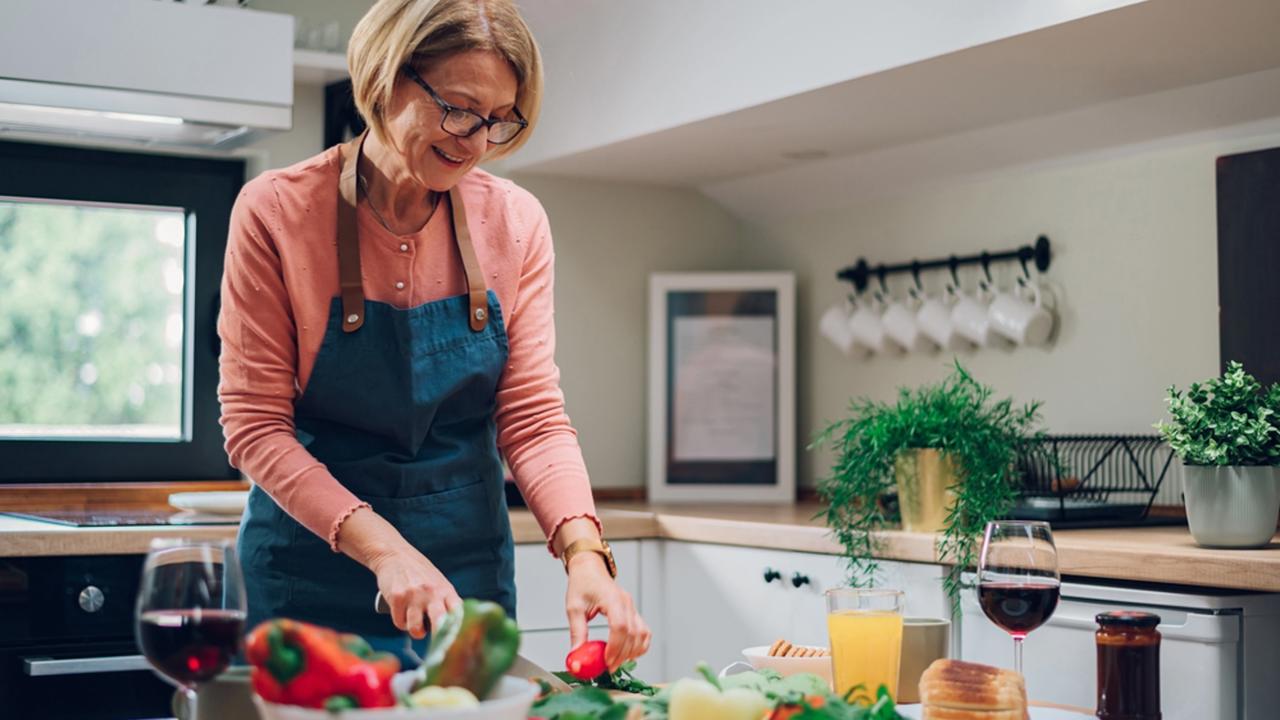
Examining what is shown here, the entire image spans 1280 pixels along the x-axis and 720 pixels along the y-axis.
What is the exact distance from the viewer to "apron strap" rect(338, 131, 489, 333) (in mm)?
1592

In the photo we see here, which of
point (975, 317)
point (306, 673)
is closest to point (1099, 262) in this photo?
point (975, 317)

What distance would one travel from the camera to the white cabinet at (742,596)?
263cm

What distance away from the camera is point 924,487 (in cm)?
262

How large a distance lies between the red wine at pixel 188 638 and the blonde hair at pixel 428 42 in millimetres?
→ 698

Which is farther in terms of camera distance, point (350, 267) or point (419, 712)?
point (350, 267)

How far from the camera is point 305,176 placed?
1.62m

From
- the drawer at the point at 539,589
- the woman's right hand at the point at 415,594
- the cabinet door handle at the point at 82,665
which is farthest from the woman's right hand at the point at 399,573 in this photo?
the drawer at the point at 539,589

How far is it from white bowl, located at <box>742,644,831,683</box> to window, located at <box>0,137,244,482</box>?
2.27 m

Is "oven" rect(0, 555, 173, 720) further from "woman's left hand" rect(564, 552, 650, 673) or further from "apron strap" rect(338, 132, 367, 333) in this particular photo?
"woman's left hand" rect(564, 552, 650, 673)

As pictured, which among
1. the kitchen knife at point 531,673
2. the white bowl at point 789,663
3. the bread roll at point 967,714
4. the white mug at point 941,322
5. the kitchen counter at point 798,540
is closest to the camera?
the bread roll at point 967,714

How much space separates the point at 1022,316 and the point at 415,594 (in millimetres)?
2164

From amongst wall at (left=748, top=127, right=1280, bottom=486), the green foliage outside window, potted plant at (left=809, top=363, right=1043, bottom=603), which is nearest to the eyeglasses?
potted plant at (left=809, top=363, right=1043, bottom=603)

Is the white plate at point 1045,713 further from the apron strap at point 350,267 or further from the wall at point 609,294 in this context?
the wall at point 609,294

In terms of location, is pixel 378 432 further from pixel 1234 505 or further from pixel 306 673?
pixel 1234 505
